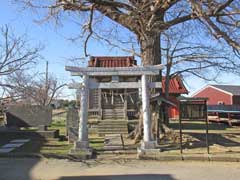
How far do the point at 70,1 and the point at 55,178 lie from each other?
927cm

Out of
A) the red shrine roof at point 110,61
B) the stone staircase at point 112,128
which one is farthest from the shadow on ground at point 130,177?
the red shrine roof at point 110,61

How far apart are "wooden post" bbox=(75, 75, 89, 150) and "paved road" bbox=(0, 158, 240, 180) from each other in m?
1.37

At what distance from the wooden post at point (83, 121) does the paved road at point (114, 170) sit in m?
1.37

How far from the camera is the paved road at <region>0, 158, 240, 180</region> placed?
33.1ft

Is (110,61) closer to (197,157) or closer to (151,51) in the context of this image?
(151,51)

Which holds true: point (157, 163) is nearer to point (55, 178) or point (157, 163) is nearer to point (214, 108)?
point (55, 178)

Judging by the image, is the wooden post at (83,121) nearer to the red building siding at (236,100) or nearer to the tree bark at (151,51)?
the tree bark at (151,51)

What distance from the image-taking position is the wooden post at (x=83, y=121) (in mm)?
13938

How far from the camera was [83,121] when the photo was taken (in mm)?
14312

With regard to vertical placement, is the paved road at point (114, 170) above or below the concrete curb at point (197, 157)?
below

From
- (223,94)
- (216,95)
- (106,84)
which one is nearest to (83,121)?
(106,84)

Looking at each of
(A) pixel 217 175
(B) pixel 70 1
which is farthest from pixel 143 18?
(A) pixel 217 175

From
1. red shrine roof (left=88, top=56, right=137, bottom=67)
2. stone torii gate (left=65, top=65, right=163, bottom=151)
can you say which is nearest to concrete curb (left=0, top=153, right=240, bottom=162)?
stone torii gate (left=65, top=65, right=163, bottom=151)

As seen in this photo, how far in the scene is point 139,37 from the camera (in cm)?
1858
